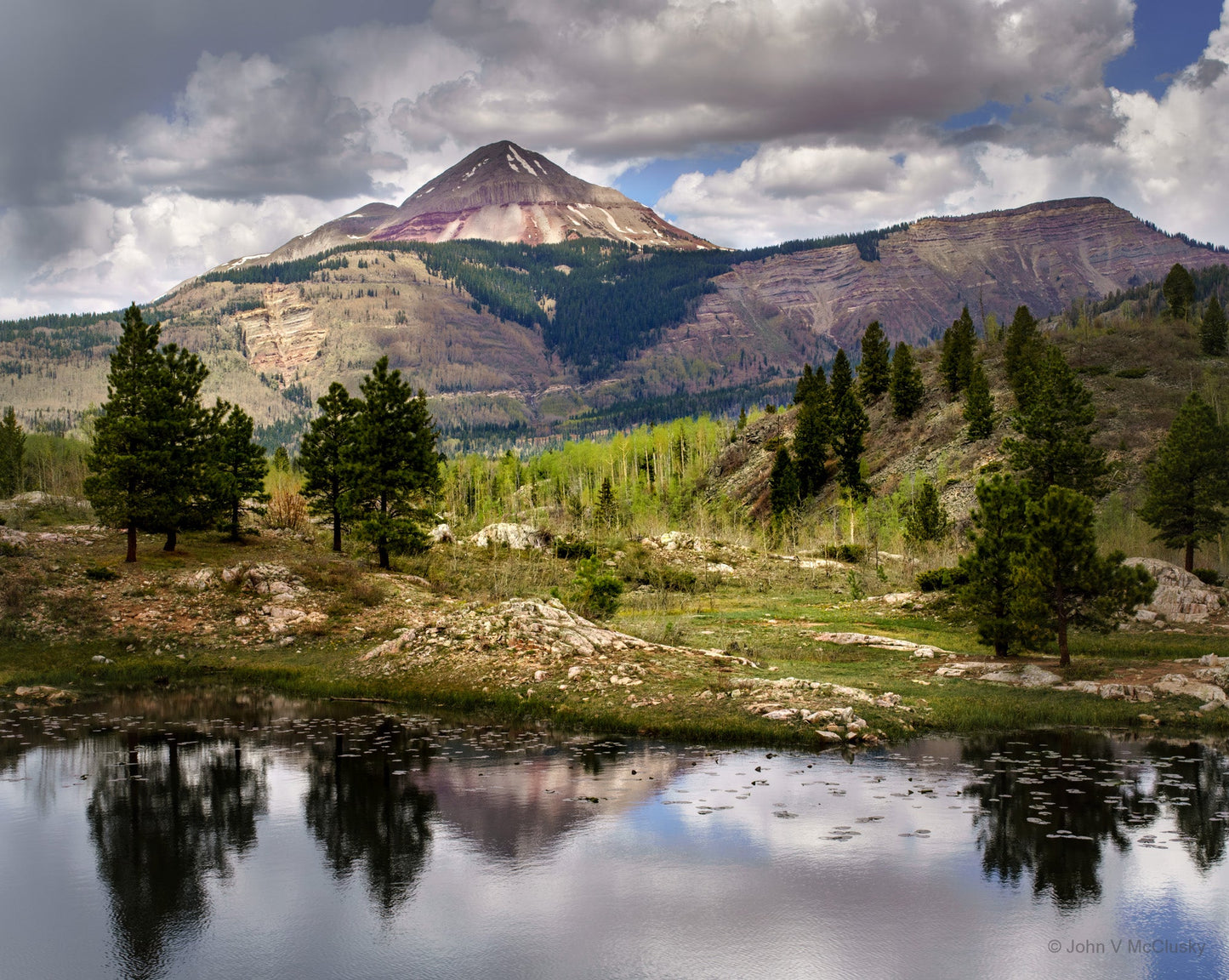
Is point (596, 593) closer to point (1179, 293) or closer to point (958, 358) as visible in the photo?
point (958, 358)

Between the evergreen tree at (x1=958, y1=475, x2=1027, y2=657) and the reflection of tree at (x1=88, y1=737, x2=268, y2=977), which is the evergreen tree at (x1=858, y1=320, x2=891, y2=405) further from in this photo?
the reflection of tree at (x1=88, y1=737, x2=268, y2=977)

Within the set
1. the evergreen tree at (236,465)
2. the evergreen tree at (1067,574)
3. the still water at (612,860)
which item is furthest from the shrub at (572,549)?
the still water at (612,860)

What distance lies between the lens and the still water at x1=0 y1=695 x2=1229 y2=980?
14070mm

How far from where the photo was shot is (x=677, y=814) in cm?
1978

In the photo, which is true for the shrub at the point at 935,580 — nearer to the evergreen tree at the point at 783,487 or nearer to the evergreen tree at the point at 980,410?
the evergreen tree at the point at 783,487

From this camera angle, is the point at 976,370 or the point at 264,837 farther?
the point at 976,370

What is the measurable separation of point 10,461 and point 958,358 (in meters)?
118

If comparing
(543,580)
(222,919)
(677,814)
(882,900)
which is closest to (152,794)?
(222,919)

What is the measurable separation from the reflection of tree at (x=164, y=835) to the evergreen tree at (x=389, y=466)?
30.2 meters

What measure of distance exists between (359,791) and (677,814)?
7876 millimetres

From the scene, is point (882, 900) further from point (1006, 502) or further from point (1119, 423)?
point (1119, 423)

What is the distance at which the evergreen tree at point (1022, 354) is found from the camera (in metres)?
103

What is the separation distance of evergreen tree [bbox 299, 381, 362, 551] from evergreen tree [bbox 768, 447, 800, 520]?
56217 mm

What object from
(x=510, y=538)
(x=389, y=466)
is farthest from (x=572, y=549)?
(x=389, y=466)
